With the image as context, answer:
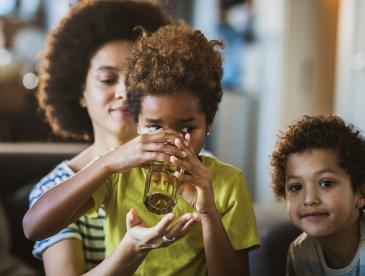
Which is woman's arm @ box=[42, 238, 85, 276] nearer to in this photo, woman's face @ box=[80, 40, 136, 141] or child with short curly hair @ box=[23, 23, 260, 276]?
child with short curly hair @ box=[23, 23, 260, 276]

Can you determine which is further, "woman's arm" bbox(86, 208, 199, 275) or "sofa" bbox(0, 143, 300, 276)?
"sofa" bbox(0, 143, 300, 276)

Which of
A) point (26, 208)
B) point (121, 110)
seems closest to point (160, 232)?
point (121, 110)

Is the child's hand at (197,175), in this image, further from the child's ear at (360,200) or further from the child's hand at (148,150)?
the child's ear at (360,200)

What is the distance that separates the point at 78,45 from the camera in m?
1.68

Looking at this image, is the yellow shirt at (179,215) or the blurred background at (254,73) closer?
the yellow shirt at (179,215)

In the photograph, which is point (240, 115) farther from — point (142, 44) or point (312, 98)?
point (142, 44)

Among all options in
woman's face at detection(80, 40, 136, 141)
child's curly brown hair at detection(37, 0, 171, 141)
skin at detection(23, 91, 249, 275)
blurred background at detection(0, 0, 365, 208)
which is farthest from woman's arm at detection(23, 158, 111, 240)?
blurred background at detection(0, 0, 365, 208)

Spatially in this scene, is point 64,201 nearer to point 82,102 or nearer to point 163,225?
point 163,225

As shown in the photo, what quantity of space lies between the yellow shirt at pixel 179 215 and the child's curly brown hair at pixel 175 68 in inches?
6.2

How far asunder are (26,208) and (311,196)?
44.8 inches

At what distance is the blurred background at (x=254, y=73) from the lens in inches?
175

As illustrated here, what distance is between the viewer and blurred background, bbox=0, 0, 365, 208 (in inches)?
175

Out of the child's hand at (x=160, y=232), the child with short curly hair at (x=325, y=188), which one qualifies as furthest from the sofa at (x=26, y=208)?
the child's hand at (x=160, y=232)

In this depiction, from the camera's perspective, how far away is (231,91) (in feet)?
16.3
